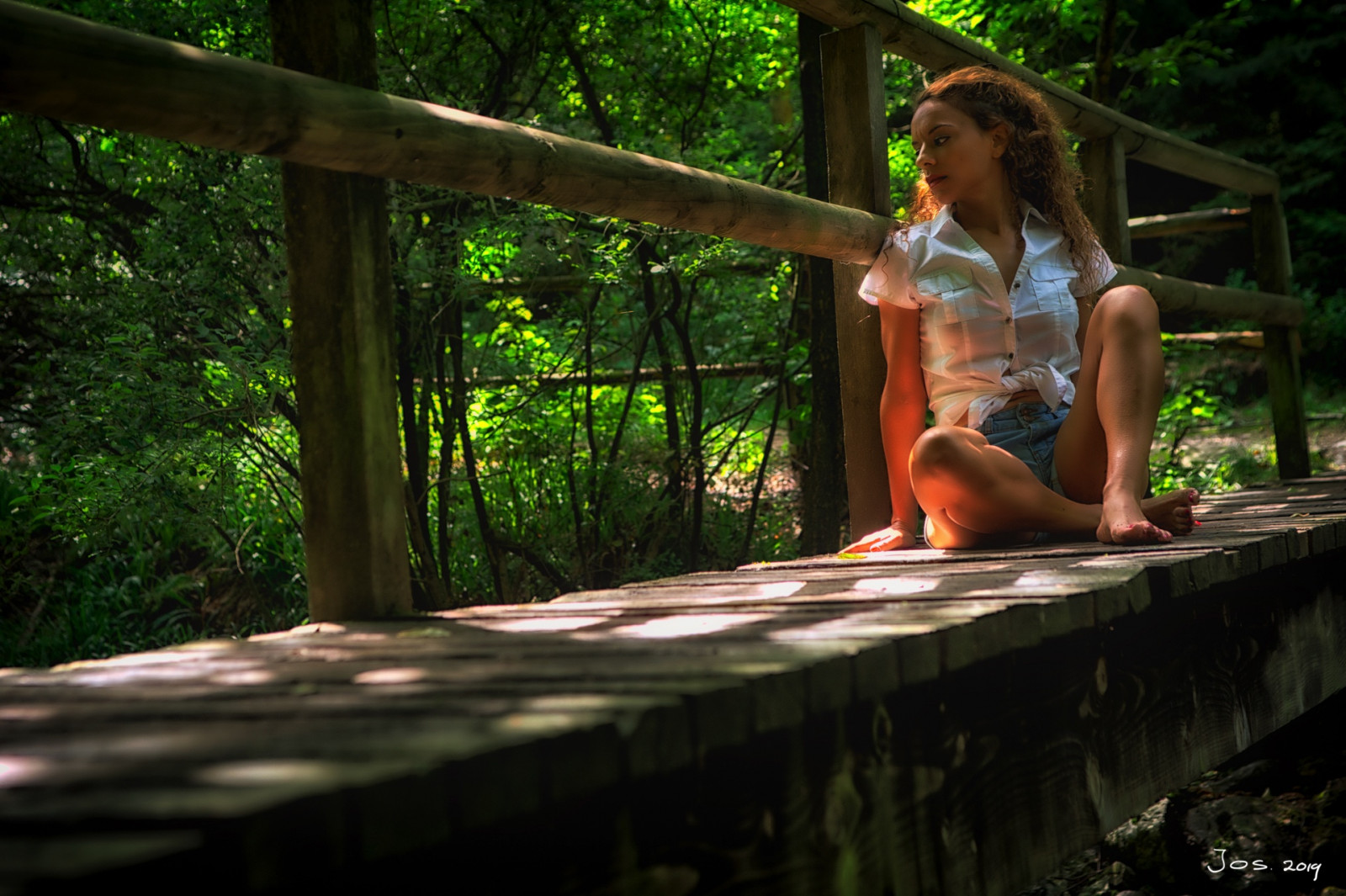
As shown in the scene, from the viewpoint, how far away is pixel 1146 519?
2340 mm

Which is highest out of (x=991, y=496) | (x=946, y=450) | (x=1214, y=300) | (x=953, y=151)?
(x=953, y=151)

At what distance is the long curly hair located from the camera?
2.93m

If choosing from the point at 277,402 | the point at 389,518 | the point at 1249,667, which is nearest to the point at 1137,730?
the point at 1249,667

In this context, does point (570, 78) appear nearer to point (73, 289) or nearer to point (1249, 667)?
point (73, 289)

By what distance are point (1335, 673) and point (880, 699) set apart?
1922mm

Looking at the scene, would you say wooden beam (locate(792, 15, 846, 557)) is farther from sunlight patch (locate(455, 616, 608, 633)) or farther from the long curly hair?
sunlight patch (locate(455, 616, 608, 633))

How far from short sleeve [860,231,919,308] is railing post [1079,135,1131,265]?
1.39 meters

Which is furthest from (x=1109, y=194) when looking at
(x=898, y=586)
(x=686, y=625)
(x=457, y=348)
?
(x=686, y=625)

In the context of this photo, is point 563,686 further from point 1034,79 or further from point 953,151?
point 1034,79

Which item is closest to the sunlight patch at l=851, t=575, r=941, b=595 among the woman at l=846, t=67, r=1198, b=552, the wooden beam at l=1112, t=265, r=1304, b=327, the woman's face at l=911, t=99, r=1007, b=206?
the woman at l=846, t=67, r=1198, b=552

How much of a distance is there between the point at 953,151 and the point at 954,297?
40cm

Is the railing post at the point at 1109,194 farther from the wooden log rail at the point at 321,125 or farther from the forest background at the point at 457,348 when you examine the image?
the wooden log rail at the point at 321,125

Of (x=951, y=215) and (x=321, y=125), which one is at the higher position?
(x=951, y=215)

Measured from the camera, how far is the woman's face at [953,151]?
2900 millimetres
